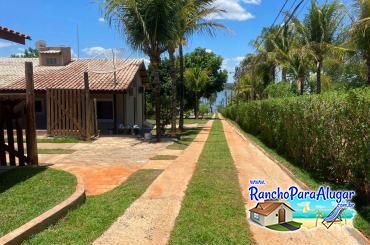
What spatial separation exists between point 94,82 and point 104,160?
443 inches

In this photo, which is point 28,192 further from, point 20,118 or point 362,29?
point 362,29

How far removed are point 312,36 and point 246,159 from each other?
15.4 meters

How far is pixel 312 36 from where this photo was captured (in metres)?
26.1

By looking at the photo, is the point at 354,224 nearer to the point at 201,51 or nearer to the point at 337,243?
the point at 337,243

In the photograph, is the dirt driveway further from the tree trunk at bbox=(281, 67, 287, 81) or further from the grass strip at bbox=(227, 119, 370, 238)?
the tree trunk at bbox=(281, 67, 287, 81)

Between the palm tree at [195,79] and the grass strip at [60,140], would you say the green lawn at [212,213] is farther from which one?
the palm tree at [195,79]

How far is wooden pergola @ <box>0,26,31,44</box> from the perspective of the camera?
8589mm

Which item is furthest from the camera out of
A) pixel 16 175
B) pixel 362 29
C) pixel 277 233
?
pixel 362 29

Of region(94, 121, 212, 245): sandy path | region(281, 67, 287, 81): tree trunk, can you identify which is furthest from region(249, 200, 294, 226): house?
region(281, 67, 287, 81): tree trunk

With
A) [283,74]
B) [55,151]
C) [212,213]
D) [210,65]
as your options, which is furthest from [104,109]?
[210,65]

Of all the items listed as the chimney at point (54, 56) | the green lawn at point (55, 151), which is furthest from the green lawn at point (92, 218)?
the chimney at point (54, 56)

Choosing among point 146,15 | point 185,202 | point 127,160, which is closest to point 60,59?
point 146,15

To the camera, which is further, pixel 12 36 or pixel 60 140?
pixel 60 140

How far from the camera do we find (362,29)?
18984 mm
